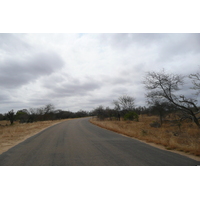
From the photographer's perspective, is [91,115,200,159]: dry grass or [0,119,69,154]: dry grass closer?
[91,115,200,159]: dry grass

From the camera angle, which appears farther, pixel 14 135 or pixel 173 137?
pixel 14 135

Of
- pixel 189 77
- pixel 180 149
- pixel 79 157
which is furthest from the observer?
pixel 189 77

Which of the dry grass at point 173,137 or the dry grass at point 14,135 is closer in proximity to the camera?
the dry grass at point 173,137

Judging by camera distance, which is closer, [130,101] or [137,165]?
[137,165]

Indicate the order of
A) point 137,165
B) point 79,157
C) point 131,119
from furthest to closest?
point 131,119 < point 79,157 < point 137,165

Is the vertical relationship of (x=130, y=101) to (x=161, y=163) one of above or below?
above

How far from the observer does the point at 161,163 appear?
5844 millimetres

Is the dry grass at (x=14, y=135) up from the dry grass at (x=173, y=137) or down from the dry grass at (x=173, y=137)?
up

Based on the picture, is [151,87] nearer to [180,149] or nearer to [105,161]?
[180,149]

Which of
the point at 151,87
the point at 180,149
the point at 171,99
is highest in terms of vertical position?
the point at 151,87

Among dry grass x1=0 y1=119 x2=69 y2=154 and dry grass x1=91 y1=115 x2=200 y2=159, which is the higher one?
dry grass x1=0 y1=119 x2=69 y2=154

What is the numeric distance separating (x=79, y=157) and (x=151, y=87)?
14.0m

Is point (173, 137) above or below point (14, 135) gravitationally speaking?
below

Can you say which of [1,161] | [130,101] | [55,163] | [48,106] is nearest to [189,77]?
[55,163]
